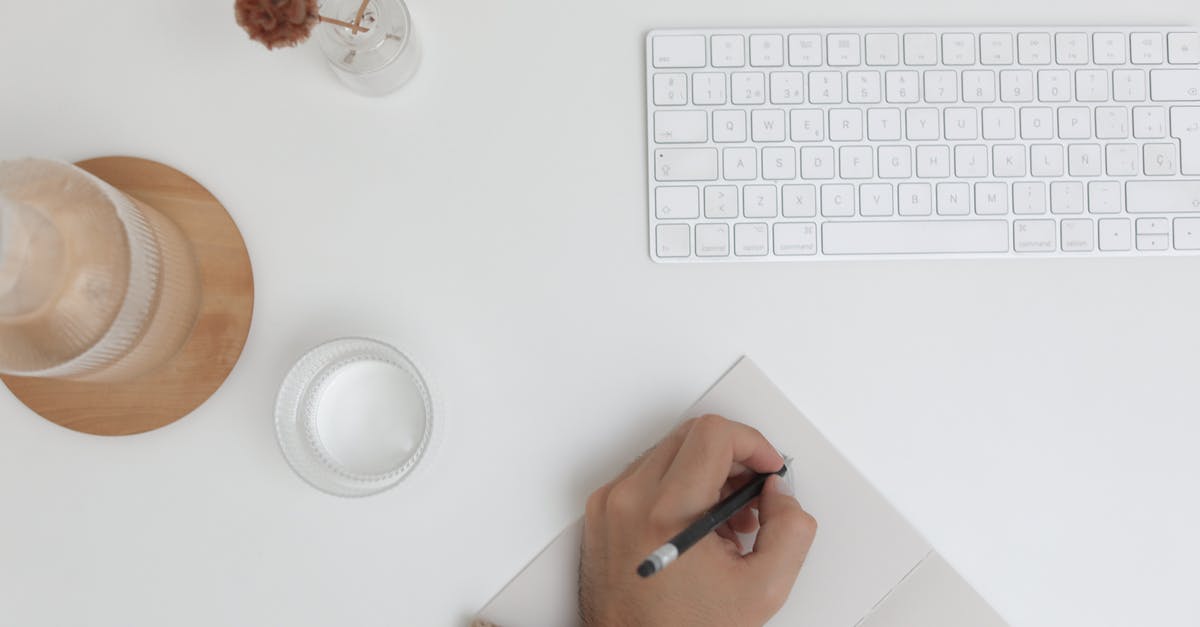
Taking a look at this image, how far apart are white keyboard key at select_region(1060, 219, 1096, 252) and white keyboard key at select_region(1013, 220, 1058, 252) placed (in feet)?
0.03

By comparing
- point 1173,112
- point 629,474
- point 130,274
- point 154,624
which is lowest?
point 154,624

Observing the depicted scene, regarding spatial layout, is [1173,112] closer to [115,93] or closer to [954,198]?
[954,198]

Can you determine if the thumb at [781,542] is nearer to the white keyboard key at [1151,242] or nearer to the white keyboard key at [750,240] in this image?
the white keyboard key at [750,240]

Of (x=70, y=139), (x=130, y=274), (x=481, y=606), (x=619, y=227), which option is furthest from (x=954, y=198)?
(x=70, y=139)

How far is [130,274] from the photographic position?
0.61 meters

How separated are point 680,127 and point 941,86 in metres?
0.24

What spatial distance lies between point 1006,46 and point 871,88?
0.43 ft

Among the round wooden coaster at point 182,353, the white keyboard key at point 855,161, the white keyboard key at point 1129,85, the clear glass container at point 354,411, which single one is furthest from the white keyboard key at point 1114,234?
the round wooden coaster at point 182,353

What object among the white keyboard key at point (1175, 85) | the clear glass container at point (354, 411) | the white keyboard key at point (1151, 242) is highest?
the white keyboard key at point (1175, 85)

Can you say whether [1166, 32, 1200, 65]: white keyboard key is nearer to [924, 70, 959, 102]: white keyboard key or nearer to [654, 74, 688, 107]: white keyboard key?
[924, 70, 959, 102]: white keyboard key

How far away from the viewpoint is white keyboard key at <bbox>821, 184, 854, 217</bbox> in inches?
28.3

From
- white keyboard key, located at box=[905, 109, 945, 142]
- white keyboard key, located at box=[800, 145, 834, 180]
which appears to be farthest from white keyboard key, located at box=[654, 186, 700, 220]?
white keyboard key, located at box=[905, 109, 945, 142]

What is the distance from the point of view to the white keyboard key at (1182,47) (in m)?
0.72

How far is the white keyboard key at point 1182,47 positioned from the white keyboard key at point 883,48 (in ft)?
0.82
